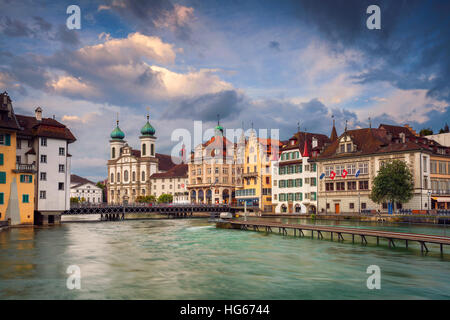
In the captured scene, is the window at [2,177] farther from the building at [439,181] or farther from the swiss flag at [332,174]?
the building at [439,181]

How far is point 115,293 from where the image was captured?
19828 millimetres

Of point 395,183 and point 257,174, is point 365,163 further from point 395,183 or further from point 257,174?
point 257,174

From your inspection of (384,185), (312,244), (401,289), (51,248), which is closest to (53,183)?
(51,248)

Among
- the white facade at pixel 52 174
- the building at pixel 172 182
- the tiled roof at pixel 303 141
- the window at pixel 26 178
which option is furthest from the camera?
the building at pixel 172 182

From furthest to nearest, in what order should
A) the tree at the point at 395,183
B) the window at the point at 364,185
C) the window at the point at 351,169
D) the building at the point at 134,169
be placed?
the building at the point at 134,169 < the window at the point at 351,169 < the window at the point at 364,185 < the tree at the point at 395,183

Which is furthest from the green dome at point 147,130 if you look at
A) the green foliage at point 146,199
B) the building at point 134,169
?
the green foliage at point 146,199

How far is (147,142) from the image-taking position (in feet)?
530

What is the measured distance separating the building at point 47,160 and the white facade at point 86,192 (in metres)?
127

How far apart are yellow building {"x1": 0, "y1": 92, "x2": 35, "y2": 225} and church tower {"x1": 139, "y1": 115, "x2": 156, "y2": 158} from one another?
103 m

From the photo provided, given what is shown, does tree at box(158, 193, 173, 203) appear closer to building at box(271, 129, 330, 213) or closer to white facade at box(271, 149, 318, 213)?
building at box(271, 129, 330, 213)

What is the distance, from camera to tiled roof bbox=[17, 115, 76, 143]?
210 feet

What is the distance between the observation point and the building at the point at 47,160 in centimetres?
6350

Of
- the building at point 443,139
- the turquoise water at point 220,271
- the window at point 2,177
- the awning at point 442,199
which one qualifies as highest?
the building at point 443,139
